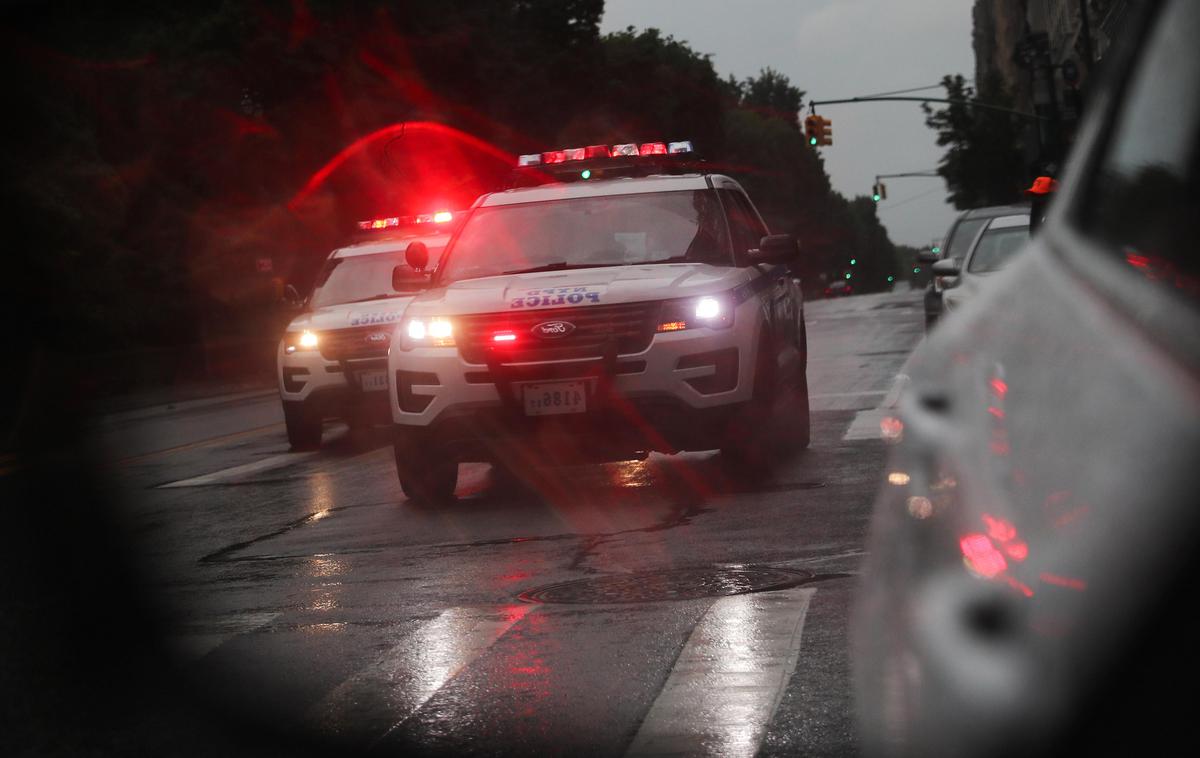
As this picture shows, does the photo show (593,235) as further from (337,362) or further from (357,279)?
(357,279)

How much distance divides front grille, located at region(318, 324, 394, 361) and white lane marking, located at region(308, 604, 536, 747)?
8620 millimetres

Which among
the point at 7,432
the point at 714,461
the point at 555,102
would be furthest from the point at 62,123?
the point at 555,102

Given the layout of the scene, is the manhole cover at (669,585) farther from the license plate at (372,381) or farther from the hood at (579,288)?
the license plate at (372,381)

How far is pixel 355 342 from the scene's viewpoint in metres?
15.1

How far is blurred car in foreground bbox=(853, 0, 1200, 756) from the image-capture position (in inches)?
43.5

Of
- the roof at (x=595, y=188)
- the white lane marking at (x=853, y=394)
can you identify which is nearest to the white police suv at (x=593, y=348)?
the roof at (x=595, y=188)

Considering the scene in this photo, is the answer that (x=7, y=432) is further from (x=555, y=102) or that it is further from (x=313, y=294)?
(x=555, y=102)

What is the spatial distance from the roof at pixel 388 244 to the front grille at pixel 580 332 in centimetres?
765

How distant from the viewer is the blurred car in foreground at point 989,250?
16.5m

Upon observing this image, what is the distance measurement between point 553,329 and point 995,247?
8.95 m

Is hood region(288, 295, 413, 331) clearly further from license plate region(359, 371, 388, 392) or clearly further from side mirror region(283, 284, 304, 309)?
side mirror region(283, 284, 304, 309)

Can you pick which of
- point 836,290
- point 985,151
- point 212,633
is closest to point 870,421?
point 212,633

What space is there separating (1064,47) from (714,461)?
65998 mm

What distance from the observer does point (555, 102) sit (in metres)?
67.2
